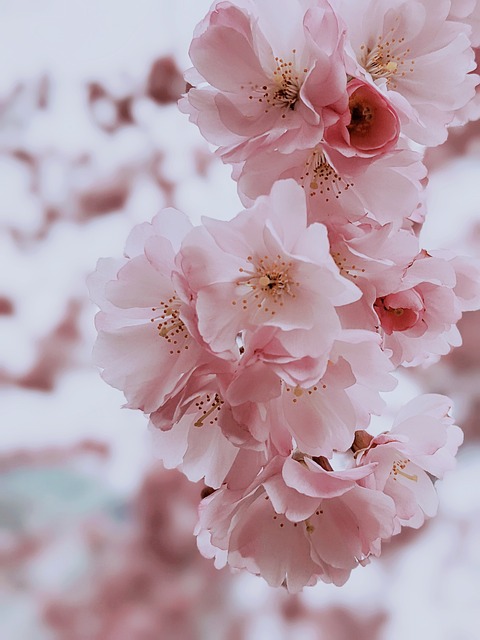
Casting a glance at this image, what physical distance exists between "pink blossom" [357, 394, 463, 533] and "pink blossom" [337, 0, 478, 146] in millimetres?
206

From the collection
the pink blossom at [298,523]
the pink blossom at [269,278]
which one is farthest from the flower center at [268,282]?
the pink blossom at [298,523]

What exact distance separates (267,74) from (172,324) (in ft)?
0.60

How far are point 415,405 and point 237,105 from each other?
270mm

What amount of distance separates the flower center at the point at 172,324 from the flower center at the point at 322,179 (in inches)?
4.8

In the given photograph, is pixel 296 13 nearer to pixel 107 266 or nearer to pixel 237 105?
pixel 237 105

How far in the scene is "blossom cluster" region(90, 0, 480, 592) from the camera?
47 cm

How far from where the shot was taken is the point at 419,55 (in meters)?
0.56

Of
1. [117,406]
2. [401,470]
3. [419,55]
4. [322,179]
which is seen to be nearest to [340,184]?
[322,179]

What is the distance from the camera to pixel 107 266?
1.80 feet

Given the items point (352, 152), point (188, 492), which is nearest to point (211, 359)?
point (352, 152)

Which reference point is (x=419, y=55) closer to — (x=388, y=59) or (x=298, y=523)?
(x=388, y=59)

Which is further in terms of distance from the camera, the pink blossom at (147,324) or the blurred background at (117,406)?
the blurred background at (117,406)

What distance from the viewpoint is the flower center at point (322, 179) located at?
0.52 meters

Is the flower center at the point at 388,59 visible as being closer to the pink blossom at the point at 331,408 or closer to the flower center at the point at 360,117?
the flower center at the point at 360,117
